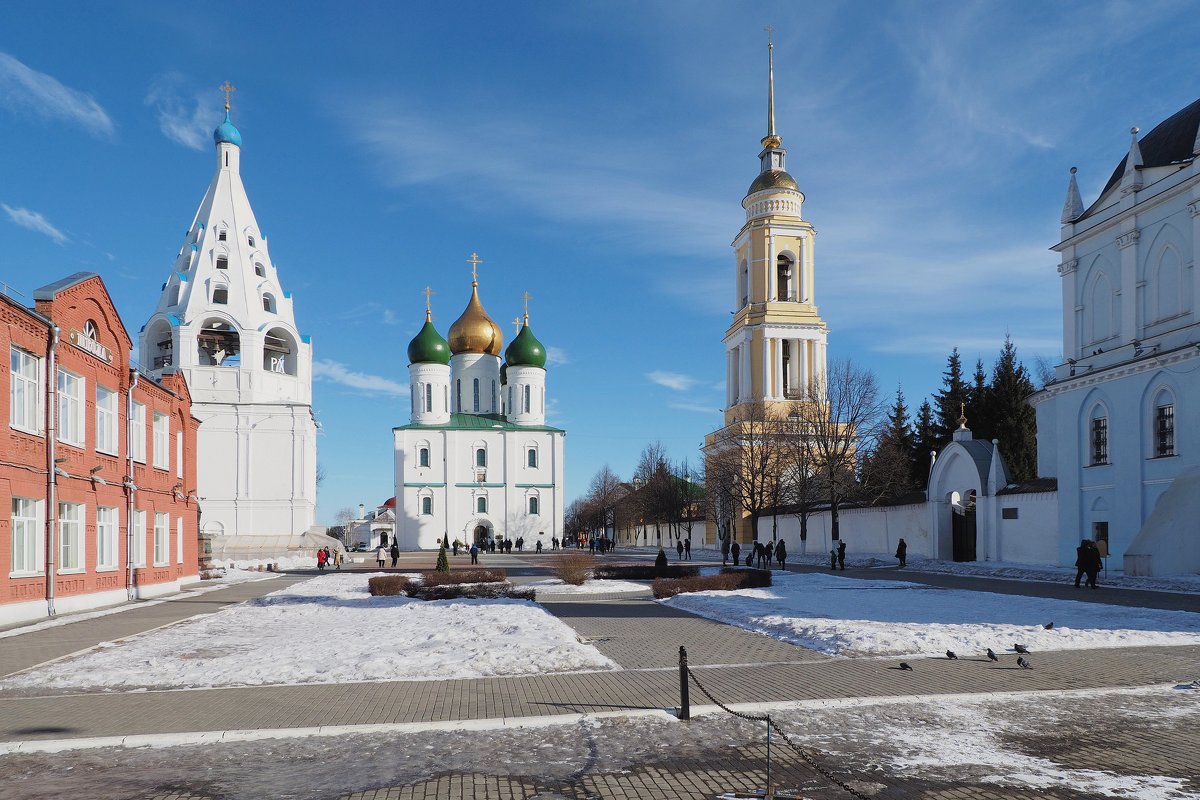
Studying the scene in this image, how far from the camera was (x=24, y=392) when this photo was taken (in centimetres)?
1802

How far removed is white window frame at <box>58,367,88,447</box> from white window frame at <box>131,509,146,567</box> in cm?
408

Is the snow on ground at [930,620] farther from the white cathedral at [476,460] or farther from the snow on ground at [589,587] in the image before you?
the white cathedral at [476,460]

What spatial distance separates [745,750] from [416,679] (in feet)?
15.6

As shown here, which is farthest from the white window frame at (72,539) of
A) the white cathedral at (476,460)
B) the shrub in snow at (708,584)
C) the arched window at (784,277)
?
the white cathedral at (476,460)

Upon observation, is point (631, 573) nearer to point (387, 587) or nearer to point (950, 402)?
point (387, 587)

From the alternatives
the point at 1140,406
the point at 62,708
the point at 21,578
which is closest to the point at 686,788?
the point at 62,708

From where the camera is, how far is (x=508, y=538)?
7075 cm

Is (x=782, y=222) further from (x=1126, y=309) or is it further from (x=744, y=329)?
(x=1126, y=309)

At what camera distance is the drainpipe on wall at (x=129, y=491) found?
23.0 metres

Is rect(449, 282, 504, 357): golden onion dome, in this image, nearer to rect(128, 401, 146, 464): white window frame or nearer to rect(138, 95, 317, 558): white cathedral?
rect(138, 95, 317, 558): white cathedral

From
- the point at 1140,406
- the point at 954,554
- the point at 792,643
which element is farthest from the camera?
the point at 954,554

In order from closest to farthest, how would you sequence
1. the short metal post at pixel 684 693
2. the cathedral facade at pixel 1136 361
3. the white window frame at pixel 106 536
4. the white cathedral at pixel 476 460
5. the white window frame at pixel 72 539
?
the short metal post at pixel 684 693
the white window frame at pixel 72 539
the white window frame at pixel 106 536
the cathedral facade at pixel 1136 361
the white cathedral at pixel 476 460

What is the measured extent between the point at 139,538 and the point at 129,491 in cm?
181

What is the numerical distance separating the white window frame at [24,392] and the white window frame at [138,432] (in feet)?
18.7
